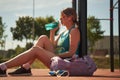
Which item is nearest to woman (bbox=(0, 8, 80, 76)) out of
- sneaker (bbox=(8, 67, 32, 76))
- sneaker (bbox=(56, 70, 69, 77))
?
sneaker (bbox=(8, 67, 32, 76))

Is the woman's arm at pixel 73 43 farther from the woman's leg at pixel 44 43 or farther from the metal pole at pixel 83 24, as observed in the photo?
the metal pole at pixel 83 24

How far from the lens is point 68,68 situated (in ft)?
12.7

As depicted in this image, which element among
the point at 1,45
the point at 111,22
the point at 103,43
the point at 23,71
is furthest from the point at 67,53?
the point at 103,43

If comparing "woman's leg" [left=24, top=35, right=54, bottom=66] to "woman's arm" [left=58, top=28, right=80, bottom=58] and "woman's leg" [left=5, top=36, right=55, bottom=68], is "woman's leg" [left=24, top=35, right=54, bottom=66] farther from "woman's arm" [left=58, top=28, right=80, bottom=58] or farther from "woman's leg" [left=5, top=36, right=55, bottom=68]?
"woman's arm" [left=58, top=28, right=80, bottom=58]

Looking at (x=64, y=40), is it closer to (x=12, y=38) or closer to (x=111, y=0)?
(x=111, y=0)

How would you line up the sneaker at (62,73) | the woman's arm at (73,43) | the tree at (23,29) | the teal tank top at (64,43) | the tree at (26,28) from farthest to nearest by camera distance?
1. the tree at (26,28)
2. the tree at (23,29)
3. the teal tank top at (64,43)
4. the woman's arm at (73,43)
5. the sneaker at (62,73)

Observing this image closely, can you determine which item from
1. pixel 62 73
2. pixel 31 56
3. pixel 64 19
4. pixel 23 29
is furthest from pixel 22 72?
pixel 23 29

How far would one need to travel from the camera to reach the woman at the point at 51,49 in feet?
12.3

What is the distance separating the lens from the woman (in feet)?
12.3

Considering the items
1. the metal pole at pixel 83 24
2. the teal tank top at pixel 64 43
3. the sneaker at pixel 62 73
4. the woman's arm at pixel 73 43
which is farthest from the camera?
the metal pole at pixel 83 24

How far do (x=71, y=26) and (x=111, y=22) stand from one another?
81.3 inches

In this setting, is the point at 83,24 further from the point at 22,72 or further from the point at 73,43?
the point at 22,72

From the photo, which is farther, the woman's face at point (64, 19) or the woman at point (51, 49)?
the woman's face at point (64, 19)

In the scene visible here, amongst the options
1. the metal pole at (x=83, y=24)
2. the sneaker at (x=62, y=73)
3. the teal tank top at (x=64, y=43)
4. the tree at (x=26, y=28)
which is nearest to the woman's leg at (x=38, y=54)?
the teal tank top at (x=64, y=43)
